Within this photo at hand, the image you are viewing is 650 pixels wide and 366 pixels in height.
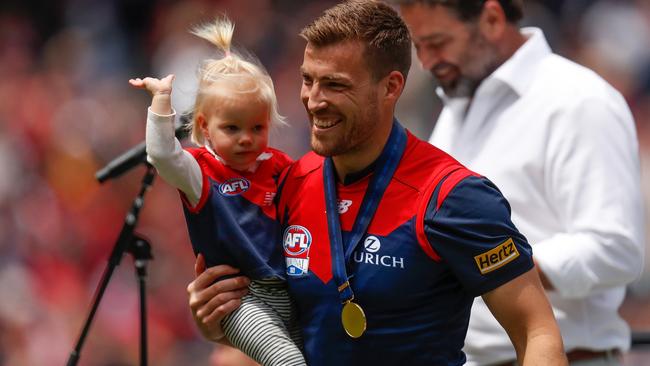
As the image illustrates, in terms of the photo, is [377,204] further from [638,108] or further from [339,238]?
[638,108]

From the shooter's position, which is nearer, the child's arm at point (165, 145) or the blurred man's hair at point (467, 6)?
the child's arm at point (165, 145)

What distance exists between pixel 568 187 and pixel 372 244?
109 centimetres

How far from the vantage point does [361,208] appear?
332cm

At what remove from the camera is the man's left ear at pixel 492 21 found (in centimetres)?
453

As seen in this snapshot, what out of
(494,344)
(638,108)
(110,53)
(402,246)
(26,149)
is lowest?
(494,344)

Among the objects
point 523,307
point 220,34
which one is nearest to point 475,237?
point 523,307

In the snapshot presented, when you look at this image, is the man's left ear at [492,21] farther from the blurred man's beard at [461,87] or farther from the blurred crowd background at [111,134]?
the blurred crowd background at [111,134]

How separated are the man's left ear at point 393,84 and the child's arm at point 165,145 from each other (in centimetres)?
56

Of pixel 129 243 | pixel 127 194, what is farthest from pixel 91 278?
pixel 129 243

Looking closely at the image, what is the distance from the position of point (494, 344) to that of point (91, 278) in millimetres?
5210

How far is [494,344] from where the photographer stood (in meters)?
4.25

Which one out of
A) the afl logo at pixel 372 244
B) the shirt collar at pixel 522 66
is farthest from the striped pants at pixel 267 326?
the shirt collar at pixel 522 66

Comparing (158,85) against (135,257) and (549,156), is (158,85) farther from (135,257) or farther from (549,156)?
(549,156)

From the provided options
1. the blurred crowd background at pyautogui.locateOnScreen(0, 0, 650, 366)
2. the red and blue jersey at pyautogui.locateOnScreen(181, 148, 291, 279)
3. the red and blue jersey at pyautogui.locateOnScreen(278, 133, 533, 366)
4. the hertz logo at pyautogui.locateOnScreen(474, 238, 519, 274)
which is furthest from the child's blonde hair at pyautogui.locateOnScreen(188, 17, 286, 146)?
the blurred crowd background at pyautogui.locateOnScreen(0, 0, 650, 366)
